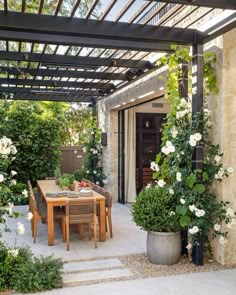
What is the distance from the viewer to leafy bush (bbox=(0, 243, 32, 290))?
3783 millimetres

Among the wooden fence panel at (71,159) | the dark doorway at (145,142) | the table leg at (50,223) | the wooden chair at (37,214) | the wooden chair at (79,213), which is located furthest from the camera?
the wooden fence panel at (71,159)

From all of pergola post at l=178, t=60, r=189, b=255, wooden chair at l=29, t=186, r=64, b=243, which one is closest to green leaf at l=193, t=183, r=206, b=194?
pergola post at l=178, t=60, r=189, b=255

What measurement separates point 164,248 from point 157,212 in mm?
464

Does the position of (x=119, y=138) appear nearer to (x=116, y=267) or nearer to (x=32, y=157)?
(x=32, y=157)

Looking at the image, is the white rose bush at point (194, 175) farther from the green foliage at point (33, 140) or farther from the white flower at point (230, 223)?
the green foliage at point (33, 140)

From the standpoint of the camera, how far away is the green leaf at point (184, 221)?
14.0 ft

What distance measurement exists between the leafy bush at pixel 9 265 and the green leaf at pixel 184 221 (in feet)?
6.14

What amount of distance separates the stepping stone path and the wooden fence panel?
23.5ft

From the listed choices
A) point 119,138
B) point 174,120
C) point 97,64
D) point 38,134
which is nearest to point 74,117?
point 38,134

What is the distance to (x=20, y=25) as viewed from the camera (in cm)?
382

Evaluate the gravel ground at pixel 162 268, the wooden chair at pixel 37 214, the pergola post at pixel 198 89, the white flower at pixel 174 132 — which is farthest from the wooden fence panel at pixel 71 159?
the pergola post at pixel 198 89

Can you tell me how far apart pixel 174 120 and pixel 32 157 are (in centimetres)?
643

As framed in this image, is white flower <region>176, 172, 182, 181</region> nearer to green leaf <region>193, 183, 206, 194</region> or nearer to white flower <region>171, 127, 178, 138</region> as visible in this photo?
green leaf <region>193, 183, 206, 194</region>

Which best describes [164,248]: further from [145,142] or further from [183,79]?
[145,142]
